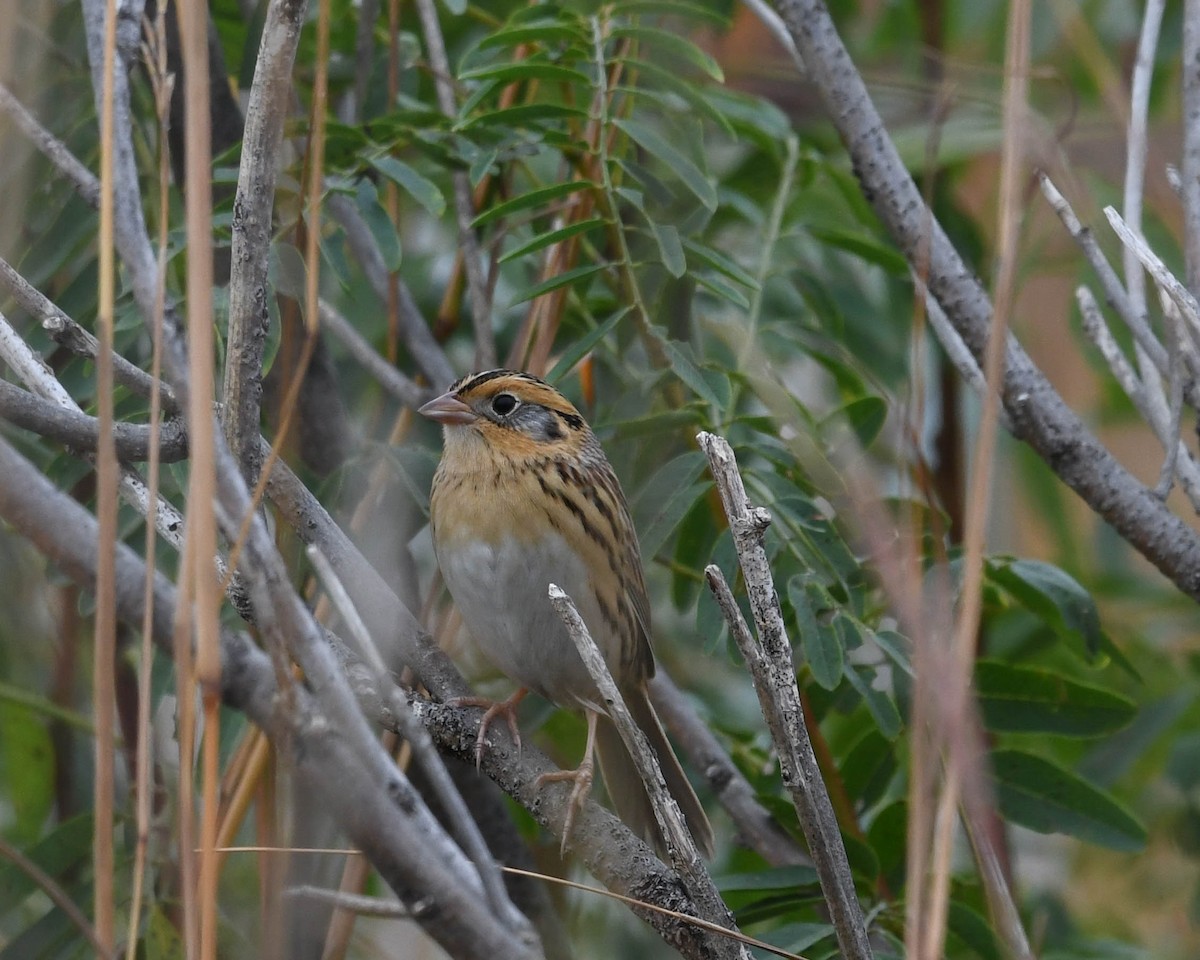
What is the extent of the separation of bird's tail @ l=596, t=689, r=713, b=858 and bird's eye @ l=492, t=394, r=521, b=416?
0.62 meters

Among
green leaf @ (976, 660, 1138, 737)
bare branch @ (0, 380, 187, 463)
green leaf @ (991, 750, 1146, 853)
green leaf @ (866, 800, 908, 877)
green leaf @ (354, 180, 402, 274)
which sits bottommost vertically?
green leaf @ (866, 800, 908, 877)

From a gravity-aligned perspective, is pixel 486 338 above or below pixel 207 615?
above

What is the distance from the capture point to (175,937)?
2256 millimetres

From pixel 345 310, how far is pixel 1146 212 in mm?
1876

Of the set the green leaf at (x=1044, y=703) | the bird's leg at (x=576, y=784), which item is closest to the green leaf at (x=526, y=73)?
the bird's leg at (x=576, y=784)

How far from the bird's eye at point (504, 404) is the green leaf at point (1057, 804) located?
1174 millimetres

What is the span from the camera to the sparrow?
281cm

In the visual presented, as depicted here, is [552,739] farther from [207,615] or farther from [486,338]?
[207,615]

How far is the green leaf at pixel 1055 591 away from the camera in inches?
98.7

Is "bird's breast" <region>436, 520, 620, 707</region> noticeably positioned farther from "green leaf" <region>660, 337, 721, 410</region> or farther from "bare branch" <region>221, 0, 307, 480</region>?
"bare branch" <region>221, 0, 307, 480</region>

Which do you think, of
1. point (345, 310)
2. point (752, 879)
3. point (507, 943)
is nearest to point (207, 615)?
point (507, 943)

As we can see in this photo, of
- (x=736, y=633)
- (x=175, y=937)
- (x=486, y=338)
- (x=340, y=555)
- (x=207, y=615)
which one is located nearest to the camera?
(x=207, y=615)

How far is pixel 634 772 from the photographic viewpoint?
291 centimetres

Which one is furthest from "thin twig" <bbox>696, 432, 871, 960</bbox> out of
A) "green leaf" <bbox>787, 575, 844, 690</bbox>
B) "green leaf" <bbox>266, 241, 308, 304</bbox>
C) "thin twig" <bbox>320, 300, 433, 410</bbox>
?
"thin twig" <bbox>320, 300, 433, 410</bbox>
